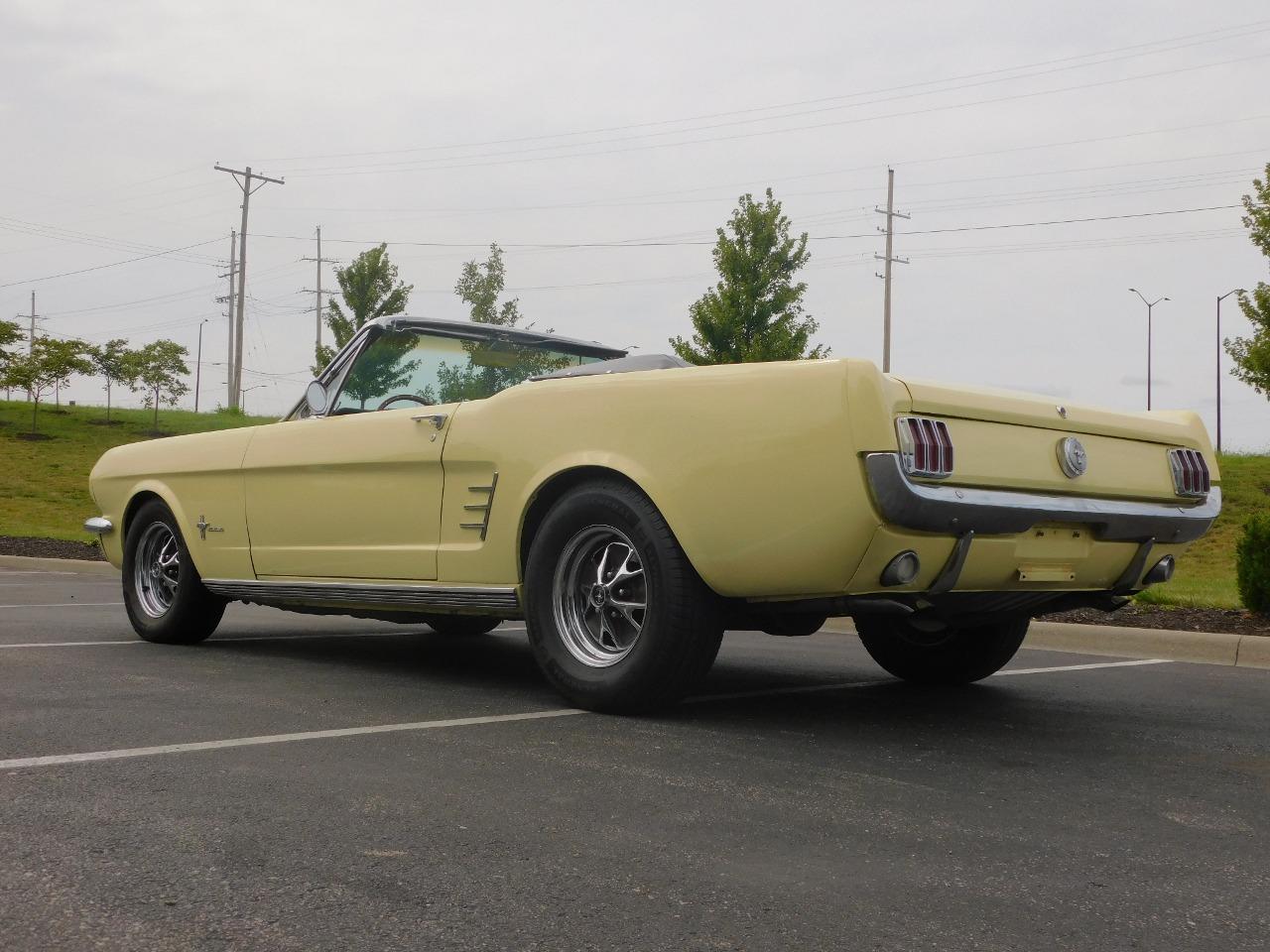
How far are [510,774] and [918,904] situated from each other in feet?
4.71

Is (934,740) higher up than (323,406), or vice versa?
(323,406)

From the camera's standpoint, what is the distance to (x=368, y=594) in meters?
5.75

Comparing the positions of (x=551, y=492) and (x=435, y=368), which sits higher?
(x=435, y=368)

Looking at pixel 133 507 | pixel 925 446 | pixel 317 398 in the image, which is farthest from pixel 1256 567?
pixel 133 507

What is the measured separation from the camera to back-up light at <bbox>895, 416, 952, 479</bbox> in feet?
13.5

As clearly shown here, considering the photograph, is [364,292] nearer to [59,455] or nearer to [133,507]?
[59,455]

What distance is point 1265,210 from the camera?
20.2 metres

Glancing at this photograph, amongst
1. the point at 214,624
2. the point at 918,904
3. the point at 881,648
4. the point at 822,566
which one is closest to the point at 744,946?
the point at 918,904

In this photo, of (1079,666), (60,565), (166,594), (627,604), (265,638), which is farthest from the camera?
(60,565)

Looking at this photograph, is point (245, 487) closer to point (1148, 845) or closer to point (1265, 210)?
point (1148, 845)

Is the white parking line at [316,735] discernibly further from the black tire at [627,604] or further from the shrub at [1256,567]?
the shrub at [1256,567]

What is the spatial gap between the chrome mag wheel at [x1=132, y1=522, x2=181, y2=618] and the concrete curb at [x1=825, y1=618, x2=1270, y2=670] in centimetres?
513

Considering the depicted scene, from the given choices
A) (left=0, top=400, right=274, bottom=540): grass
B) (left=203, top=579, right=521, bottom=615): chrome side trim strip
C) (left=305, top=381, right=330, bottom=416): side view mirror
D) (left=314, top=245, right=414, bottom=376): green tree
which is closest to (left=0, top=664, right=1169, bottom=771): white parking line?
(left=203, top=579, right=521, bottom=615): chrome side trim strip

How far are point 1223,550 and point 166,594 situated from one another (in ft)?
57.0
